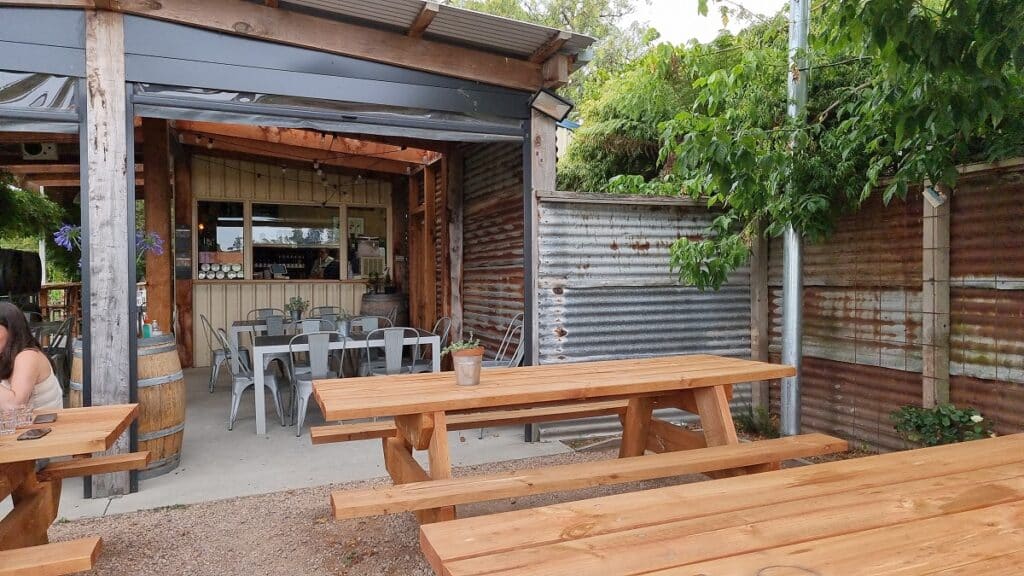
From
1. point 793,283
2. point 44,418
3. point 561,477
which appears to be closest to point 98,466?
A: point 44,418

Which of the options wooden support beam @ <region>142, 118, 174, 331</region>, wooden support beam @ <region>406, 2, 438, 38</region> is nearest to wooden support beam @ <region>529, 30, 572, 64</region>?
wooden support beam @ <region>406, 2, 438, 38</region>

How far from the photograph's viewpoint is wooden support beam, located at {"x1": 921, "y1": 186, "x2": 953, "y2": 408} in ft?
11.7

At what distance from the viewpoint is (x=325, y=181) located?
907 centimetres

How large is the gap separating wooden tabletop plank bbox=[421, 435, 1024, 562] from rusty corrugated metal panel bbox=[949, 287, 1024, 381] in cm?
182

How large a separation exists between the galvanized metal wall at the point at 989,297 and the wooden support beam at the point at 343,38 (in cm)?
281

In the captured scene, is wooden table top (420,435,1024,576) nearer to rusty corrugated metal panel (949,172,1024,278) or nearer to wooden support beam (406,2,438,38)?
rusty corrugated metal panel (949,172,1024,278)

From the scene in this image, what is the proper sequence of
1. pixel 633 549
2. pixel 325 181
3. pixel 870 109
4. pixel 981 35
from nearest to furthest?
1. pixel 633 549
2. pixel 981 35
3. pixel 870 109
4. pixel 325 181

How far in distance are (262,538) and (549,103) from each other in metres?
3.30

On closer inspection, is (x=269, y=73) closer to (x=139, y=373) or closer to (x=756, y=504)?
(x=139, y=373)

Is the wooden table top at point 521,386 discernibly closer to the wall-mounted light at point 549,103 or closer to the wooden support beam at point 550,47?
the wall-mounted light at point 549,103

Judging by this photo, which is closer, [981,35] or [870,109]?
[981,35]

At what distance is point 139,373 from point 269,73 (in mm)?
1940

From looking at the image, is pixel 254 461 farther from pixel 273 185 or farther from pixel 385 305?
pixel 273 185

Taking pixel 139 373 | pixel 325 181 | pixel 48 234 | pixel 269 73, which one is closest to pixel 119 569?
pixel 139 373
